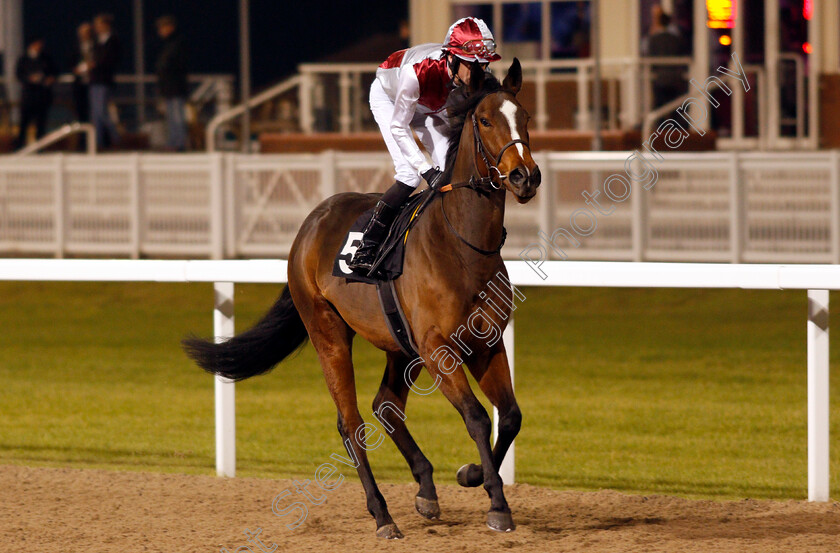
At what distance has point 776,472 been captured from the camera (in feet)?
20.7

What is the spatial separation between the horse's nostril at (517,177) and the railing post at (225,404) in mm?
2117

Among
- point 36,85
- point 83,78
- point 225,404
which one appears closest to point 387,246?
point 225,404

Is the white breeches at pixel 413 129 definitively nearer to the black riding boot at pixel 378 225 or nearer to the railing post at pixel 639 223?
the black riding boot at pixel 378 225

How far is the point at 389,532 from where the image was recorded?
4965 millimetres

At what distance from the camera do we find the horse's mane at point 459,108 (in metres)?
4.74

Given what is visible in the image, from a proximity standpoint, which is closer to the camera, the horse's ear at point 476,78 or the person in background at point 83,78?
the horse's ear at point 476,78

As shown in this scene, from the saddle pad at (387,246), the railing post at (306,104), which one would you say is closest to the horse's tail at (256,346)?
the saddle pad at (387,246)

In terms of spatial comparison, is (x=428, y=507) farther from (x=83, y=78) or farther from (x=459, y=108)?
(x=83, y=78)

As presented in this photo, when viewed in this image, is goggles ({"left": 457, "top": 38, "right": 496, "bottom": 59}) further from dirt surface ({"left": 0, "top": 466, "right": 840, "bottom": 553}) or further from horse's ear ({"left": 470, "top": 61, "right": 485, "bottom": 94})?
dirt surface ({"left": 0, "top": 466, "right": 840, "bottom": 553})

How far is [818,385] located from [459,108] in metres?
1.86

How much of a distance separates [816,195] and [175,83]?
897cm

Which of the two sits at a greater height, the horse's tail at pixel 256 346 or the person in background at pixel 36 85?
the person in background at pixel 36 85

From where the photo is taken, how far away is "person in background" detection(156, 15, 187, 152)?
1792cm

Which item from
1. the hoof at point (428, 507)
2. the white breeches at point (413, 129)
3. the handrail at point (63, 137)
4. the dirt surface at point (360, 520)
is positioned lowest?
the dirt surface at point (360, 520)
